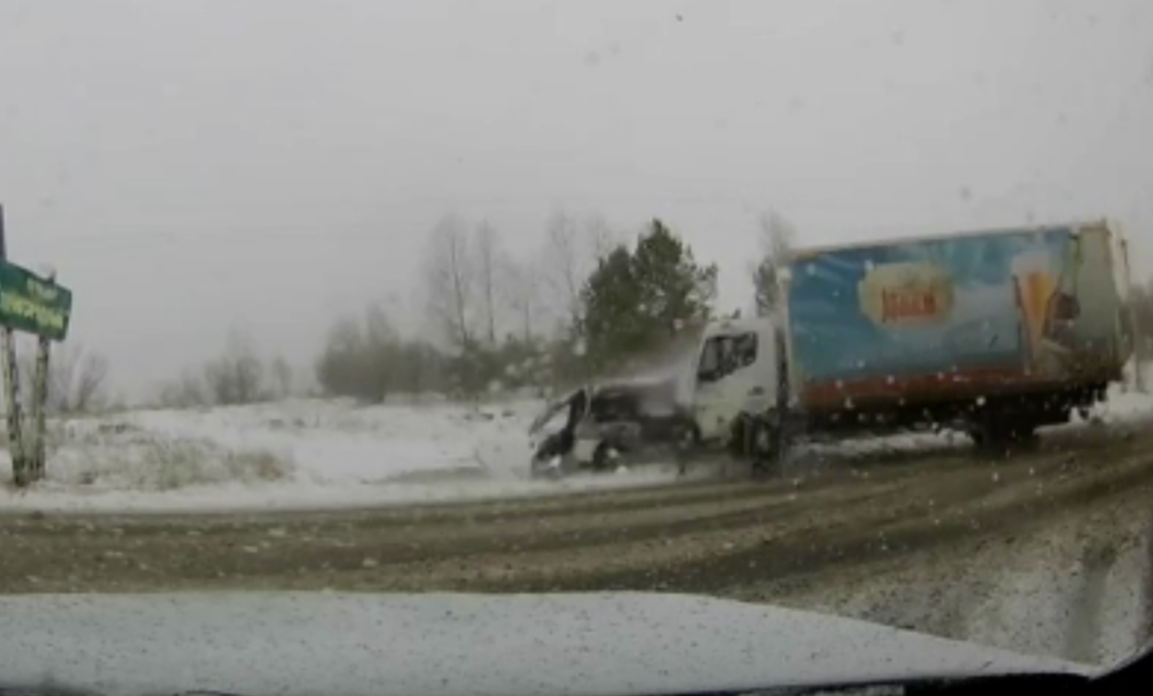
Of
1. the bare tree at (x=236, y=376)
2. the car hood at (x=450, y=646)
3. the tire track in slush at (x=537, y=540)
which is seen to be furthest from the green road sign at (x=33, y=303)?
the car hood at (x=450, y=646)

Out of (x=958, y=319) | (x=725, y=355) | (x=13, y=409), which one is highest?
(x=958, y=319)

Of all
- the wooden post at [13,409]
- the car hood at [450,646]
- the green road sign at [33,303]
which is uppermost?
A: the green road sign at [33,303]

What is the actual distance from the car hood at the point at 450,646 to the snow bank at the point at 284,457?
28 cm

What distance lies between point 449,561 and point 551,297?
0.81 meters

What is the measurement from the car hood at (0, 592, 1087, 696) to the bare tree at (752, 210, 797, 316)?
2.85 ft

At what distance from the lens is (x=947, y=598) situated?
4.77 meters

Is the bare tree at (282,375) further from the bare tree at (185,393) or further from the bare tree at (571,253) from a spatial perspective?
the bare tree at (571,253)

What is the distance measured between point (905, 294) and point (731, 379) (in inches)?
26.5

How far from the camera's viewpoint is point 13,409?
4.22m

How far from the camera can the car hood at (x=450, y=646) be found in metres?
3.44

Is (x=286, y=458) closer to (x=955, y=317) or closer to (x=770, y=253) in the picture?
(x=770, y=253)

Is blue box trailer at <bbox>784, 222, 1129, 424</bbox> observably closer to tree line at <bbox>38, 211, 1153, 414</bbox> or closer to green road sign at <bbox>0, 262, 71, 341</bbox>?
tree line at <bbox>38, 211, 1153, 414</bbox>

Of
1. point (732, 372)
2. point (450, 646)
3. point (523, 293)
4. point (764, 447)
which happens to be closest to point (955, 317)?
point (764, 447)

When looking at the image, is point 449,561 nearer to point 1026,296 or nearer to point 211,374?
point 211,374
